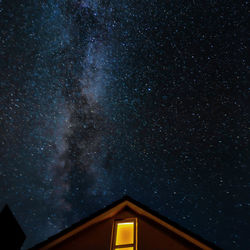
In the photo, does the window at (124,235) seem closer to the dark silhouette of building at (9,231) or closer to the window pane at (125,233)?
the window pane at (125,233)

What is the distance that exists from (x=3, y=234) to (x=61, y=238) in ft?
13.9

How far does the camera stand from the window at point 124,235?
259 inches

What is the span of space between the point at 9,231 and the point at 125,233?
596cm

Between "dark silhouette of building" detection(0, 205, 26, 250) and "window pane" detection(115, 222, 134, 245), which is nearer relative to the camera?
"window pane" detection(115, 222, 134, 245)

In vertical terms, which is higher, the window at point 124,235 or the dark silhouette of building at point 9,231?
the dark silhouette of building at point 9,231

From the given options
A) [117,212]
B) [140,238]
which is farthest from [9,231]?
[140,238]

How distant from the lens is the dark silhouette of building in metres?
9.48

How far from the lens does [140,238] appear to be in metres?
6.62

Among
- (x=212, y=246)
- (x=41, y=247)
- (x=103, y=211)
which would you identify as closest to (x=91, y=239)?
(x=103, y=211)

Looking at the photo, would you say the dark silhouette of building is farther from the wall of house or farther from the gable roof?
the wall of house

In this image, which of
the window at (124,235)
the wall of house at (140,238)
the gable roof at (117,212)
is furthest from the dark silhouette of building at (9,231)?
the window at (124,235)

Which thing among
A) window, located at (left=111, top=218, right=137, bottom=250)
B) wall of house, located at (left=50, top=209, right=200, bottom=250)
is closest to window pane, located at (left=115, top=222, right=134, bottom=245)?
window, located at (left=111, top=218, right=137, bottom=250)

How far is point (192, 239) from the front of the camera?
6328 mm

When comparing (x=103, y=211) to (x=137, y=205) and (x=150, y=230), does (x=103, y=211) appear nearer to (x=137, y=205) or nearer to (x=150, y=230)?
(x=137, y=205)
